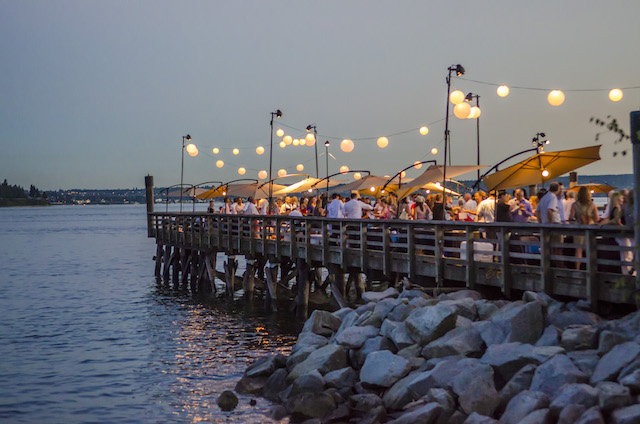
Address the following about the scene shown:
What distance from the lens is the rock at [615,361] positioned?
29.2 feet

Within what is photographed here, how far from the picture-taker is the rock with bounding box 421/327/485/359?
11281 mm

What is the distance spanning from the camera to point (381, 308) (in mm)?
14023

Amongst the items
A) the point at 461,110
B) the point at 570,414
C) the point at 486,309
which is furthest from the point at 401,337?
the point at 461,110

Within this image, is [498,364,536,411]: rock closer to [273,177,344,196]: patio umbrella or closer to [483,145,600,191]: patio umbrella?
[483,145,600,191]: patio umbrella

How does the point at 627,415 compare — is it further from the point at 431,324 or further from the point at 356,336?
the point at 356,336

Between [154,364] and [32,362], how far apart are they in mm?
3240

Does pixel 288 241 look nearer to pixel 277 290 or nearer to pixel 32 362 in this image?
pixel 277 290

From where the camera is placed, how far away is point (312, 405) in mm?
11406

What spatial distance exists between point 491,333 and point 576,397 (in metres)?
2.76

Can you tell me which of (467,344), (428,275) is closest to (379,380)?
(467,344)

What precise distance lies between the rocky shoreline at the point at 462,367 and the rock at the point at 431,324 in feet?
0.06

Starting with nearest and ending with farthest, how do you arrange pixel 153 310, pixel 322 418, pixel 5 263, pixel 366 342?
1. pixel 322 418
2. pixel 366 342
3. pixel 153 310
4. pixel 5 263

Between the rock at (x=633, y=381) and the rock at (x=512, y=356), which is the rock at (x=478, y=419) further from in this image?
the rock at (x=633, y=381)

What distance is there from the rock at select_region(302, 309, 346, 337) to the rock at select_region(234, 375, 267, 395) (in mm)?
1648
